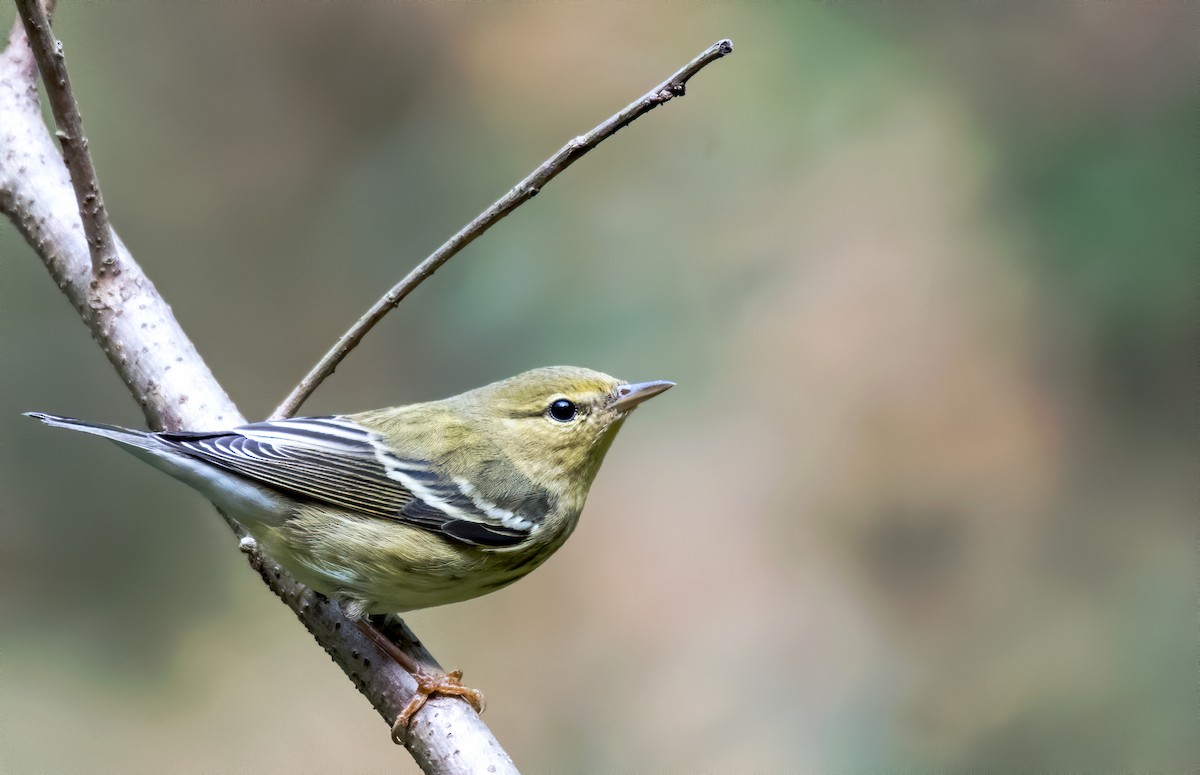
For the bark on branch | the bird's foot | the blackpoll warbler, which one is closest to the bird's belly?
the blackpoll warbler

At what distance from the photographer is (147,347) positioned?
3166mm

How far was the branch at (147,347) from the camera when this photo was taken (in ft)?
8.43

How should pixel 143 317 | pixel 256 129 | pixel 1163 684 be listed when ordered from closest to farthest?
1. pixel 143 317
2. pixel 1163 684
3. pixel 256 129

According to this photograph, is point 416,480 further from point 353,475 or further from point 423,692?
point 423,692

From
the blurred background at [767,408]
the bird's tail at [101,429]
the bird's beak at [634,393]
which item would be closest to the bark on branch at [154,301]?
the bird's tail at [101,429]

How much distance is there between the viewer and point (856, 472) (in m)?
5.81

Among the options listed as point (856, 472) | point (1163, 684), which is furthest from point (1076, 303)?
point (1163, 684)

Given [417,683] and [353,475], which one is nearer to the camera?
[417,683]

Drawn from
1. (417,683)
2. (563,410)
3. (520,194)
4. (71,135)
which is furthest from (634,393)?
(71,135)

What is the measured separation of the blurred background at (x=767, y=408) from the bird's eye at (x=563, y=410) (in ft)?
5.96

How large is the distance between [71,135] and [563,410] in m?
1.66

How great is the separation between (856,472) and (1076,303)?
1.64 metres

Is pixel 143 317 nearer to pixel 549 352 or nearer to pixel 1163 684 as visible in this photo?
pixel 549 352

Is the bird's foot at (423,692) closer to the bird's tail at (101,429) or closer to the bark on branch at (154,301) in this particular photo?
the bark on branch at (154,301)
